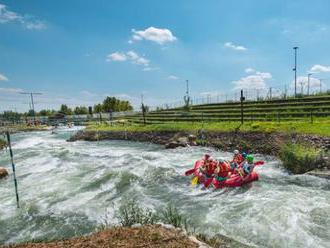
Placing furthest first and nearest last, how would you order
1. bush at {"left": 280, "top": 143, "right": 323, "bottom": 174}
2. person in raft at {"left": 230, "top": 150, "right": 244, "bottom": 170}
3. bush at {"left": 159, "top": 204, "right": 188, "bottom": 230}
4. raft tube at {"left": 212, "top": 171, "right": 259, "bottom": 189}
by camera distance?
1. bush at {"left": 280, "top": 143, "right": 323, "bottom": 174}
2. person in raft at {"left": 230, "top": 150, "right": 244, "bottom": 170}
3. raft tube at {"left": 212, "top": 171, "right": 259, "bottom": 189}
4. bush at {"left": 159, "top": 204, "right": 188, "bottom": 230}

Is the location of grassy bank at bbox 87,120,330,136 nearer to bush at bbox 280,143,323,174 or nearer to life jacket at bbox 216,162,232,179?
bush at bbox 280,143,323,174

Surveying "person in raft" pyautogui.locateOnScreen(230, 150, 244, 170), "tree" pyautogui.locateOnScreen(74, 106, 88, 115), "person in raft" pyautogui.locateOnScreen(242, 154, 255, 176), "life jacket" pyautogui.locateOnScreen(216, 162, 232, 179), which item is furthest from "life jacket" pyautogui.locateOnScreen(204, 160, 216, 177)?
"tree" pyautogui.locateOnScreen(74, 106, 88, 115)

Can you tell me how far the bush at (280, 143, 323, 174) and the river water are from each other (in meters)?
0.56

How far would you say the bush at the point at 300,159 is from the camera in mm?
13773

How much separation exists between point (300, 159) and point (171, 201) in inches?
276

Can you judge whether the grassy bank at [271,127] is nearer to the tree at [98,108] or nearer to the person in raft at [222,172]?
the person in raft at [222,172]

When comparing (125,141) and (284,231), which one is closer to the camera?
(284,231)

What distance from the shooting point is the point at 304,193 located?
1099 cm

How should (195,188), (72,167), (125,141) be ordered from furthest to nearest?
(125,141)
(72,167)
(195,188)

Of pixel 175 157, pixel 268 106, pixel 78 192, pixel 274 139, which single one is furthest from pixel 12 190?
pixel 268 106

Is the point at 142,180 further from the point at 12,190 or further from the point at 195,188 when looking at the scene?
the point at 12,190

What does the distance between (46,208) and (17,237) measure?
8.26ft

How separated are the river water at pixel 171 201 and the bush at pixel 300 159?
56 centimetres

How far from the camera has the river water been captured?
323 inches
